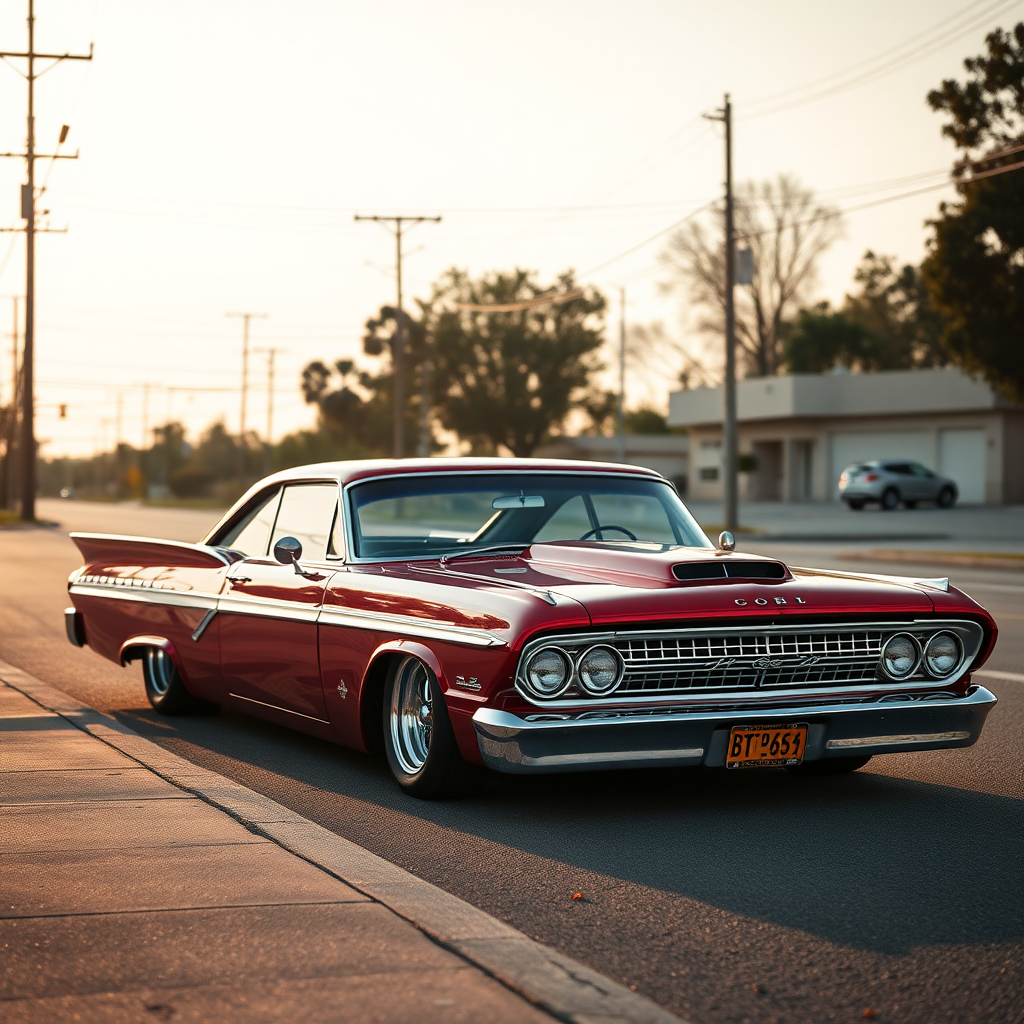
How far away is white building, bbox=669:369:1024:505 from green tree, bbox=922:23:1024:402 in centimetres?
1126

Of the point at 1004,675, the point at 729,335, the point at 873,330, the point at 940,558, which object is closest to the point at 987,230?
the point at 729,335

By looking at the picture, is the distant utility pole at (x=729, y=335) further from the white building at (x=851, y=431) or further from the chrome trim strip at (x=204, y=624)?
the chrome trim strip at (x=204, y=624)

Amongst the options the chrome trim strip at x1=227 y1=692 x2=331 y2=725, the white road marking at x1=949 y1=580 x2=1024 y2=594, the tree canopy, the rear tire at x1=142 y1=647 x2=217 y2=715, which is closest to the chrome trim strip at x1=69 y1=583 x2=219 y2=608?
the rear tire at x1=142 y1=647 x2=217 y2=715

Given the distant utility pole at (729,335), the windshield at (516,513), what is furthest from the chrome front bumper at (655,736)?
the distant utility pole at (729,335)

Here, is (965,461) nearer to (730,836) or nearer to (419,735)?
(419,735)

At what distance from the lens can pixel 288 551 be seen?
24.0ft

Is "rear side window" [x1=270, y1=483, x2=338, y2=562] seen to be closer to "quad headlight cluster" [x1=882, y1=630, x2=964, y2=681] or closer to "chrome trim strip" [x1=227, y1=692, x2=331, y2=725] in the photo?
"chrome trim strip" [x1=227, y1=692, x2=331, y2=725]

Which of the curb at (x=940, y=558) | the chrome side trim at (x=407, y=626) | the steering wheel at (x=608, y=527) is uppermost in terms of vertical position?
the steering wheel at (x=608, y=527)

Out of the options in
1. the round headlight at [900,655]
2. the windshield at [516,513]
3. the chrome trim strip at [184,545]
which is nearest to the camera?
the round headlight at [900,655]

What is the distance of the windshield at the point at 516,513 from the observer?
286 inches

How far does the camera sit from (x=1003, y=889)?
16.4 ft

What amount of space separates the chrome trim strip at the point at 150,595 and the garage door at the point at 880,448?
1927 inches

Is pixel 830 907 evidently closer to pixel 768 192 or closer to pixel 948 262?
pixel 948 262

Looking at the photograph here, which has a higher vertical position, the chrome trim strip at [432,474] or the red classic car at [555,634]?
the chrome trim strip at [432,474]
